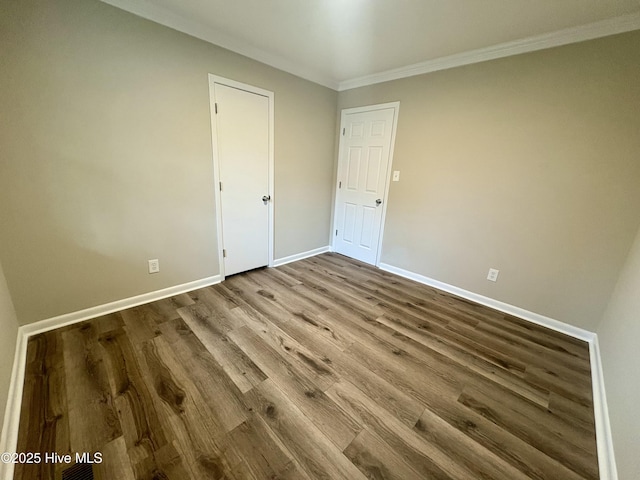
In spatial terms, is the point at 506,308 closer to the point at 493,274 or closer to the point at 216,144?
the point at 493,274

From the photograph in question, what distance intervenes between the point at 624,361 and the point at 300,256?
Result: 3063 millimetres

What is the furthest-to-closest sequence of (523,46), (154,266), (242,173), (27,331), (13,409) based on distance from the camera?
(242,173) → (154,266) → (523,46) → (27,331) → (13,409)

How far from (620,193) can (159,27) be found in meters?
3.81

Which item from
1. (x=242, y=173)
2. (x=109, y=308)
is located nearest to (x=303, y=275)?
(x=242, y=173)

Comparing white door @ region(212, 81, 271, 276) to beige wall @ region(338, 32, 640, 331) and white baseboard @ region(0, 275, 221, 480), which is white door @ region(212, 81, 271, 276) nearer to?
white baseboard @ region(0, 275, 221, 480)

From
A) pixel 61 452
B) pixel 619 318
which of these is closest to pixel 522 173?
pixel 619 318

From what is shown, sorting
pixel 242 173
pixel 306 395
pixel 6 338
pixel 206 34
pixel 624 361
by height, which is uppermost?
pixel 206 34

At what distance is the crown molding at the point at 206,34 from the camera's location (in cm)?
183

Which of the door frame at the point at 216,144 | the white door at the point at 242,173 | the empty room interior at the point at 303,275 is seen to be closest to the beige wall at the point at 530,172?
the empty room interior at the point at 303,275

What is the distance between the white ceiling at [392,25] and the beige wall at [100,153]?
19cm

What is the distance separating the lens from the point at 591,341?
210cm

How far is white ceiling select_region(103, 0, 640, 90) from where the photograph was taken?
5.52ft

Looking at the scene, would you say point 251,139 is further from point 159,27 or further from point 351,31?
point 351,31

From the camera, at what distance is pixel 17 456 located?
1.07m
